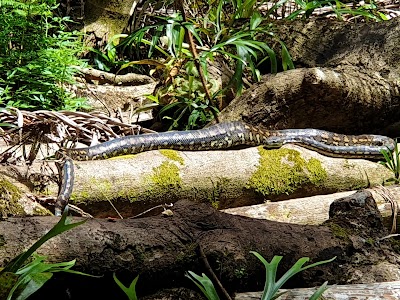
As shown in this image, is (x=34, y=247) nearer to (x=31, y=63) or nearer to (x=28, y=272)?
(x=28, y=272)

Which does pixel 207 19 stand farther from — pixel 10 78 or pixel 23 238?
pixel 23 238

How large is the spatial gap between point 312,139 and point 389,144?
33.7 inches

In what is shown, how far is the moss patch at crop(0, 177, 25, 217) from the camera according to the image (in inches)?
138

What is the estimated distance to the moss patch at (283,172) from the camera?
453 cm


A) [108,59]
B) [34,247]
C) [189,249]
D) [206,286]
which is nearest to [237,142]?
[189,249]

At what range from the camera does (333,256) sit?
8.36 ft

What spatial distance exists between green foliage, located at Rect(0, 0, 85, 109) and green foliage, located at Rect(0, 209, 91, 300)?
418 centimetres

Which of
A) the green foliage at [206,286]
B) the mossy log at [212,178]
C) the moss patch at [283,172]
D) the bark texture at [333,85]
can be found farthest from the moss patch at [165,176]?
the green foliage at [206,286]

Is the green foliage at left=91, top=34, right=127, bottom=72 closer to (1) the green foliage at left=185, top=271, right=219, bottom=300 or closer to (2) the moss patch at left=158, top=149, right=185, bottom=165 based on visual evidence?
(2) the moss patch at left=158, top=149, right=185, bottom=165

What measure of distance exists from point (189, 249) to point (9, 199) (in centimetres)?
175

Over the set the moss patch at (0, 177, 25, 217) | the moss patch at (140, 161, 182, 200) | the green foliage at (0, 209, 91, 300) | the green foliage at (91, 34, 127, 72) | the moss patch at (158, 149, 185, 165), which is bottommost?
the green foliage at (91, 34, 127, 72)

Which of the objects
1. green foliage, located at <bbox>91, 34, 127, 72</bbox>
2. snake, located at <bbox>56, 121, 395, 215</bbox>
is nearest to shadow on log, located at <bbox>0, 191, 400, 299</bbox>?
snake, located at <bbox>56, 121, 395, 215</bbox>

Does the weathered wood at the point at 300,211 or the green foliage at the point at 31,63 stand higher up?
the green foliage at the point at 31,63

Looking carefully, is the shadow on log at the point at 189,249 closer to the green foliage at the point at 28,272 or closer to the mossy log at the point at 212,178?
the green foliage at the point at 28,272
